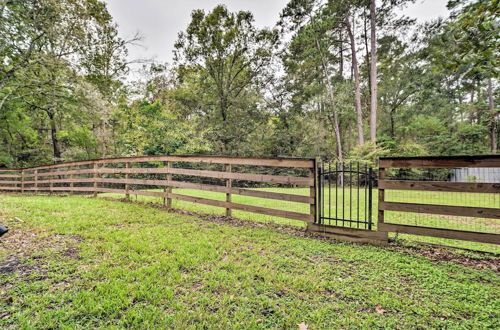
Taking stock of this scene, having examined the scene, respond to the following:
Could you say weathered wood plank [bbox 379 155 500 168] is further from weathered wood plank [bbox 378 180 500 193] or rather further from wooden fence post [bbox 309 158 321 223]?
wooden fence post [bbox 309 158 321 223]

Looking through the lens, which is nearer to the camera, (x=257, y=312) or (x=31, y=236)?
(x=257, y=312)

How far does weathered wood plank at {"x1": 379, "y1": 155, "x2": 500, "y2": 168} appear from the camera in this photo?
101 inches

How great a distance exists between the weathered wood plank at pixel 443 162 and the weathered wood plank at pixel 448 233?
0.84 metres

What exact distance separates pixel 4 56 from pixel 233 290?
39.5ft

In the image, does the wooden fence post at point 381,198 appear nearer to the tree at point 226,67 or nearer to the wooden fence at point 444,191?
the wooden fence at point 444,191

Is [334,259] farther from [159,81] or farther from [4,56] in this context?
[159,81]

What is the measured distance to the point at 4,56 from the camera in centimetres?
790

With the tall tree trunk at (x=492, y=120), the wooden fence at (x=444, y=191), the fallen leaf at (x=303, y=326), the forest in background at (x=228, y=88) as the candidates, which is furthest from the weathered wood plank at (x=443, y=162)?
the tall tree trunk at (x=492, y=120)

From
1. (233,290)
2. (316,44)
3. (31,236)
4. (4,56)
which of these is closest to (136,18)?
(4,56)

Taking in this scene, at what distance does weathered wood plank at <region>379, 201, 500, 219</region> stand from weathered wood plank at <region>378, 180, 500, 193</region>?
0.73ft

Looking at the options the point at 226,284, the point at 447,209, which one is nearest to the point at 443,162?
the point at 447,209

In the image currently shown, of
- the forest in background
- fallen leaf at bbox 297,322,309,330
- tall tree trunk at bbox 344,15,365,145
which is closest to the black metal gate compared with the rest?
fallen leaf at bbox 297,322,309,330

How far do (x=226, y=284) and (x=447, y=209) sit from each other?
9.79 ft

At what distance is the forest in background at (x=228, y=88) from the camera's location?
8.52 meters
